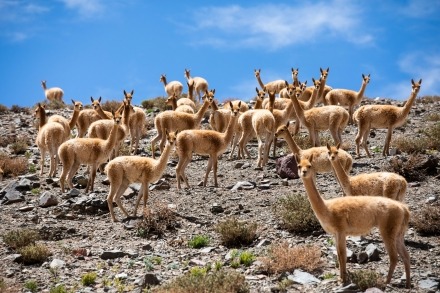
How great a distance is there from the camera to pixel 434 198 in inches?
479

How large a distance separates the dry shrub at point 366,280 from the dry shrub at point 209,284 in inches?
61.3

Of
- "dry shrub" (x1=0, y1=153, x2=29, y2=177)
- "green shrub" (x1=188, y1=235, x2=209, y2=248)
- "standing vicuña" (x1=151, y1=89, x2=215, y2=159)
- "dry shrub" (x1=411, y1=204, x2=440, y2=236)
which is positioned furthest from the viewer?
"standing vicuña" (x1=151, y1=89, x2=215, y2=159)

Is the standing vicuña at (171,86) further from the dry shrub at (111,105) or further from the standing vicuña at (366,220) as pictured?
the standing vicuña at (366,220)

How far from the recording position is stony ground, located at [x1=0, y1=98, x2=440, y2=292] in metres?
9.02

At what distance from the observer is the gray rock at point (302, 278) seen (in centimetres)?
843

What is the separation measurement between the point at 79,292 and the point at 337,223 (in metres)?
4.08

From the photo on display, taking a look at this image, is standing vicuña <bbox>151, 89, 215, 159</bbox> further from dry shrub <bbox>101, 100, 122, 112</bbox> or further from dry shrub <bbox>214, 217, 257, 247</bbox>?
dry shrub <bbox>101, 100, 122, 112</bbox>

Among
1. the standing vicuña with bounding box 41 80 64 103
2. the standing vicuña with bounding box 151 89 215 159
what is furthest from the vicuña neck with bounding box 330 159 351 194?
the standing vicuña with bounding box 41 80 64 103

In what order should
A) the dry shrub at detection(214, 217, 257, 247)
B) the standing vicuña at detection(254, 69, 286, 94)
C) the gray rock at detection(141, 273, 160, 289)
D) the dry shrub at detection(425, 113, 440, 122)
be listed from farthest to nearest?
1. the standing vicuña at detection(254, 69, 286, 94)
2. the dry shrub at detection(425, 113, 440, 122)
3. the dry shrub at detection(214, 217, 257, 247)
4. the gray rock at detection(141, 273, 160, 289)

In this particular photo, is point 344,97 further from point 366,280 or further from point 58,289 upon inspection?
point 58,289

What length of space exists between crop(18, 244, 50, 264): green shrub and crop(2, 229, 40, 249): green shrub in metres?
0.43

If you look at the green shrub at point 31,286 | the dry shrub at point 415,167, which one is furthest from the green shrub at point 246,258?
the dry shrub at point 415,167

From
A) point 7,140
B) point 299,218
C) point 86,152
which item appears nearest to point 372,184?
point 299,218

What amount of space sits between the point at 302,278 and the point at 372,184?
251 centimetres
